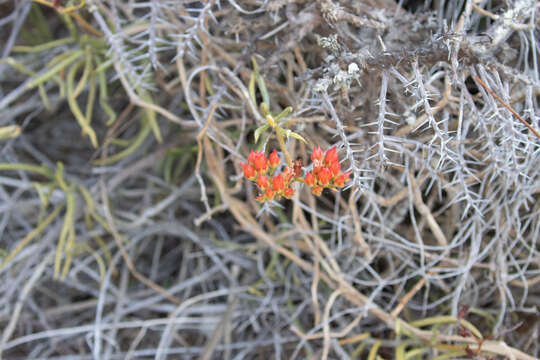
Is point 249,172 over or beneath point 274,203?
over

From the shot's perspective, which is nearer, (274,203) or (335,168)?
(335,168)

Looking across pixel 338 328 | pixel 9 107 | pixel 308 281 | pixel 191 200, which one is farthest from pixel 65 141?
pixel 338 328

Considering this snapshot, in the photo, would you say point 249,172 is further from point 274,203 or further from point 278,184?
point 274,203

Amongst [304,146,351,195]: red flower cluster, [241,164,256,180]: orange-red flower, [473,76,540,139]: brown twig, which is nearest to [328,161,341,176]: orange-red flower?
[304,146,351,195]: red flower cluster

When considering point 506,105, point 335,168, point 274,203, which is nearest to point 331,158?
point 335,168

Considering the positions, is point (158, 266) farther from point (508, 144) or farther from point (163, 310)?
point (508, 144)

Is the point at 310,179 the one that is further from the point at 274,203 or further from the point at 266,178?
the point at 274,203

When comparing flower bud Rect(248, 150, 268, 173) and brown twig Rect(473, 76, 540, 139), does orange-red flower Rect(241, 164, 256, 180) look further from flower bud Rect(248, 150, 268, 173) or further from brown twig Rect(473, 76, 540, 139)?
brown twig Rect(473, 76, 540, 139)
